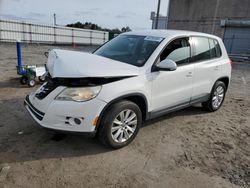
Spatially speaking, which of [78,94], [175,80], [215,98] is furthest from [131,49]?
[215,98]

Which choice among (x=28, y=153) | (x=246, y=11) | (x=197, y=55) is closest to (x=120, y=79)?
(x=28, y=153)

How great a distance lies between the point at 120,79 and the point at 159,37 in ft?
4.16

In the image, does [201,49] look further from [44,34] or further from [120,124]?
[44,34]

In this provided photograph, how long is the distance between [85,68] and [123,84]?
1.86 ft

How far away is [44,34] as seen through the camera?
2792cm

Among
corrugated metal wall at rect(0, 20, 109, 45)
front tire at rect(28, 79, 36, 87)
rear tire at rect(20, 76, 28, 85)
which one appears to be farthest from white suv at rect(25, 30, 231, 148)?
corrugated metal wall at rect(0, 20, 109, 45)

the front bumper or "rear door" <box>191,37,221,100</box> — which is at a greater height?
"rear door" <box>191,37,221,100</box>

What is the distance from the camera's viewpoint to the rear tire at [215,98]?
4.95 meters

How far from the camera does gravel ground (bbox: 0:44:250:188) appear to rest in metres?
2.67

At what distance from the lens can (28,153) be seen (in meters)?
3.09

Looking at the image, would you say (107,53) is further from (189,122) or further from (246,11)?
(246,11)

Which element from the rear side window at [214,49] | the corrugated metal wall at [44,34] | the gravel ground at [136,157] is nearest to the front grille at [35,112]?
the gravel ground at [136,157]

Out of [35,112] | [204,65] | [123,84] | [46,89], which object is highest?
[204,65]

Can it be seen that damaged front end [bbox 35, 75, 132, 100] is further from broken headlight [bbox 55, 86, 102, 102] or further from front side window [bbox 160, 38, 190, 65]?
front side window [bbox 160, 38, 190, 65]
